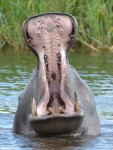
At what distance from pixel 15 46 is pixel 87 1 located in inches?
61.0

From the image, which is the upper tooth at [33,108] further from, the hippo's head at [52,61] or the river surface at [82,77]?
the river surface at [82,77]

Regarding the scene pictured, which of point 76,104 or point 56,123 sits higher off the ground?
point 76,104

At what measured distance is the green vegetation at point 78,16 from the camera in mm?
13977

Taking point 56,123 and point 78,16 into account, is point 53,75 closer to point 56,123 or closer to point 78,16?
point 56,123

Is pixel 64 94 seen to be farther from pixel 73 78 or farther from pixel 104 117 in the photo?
pixel 104 117

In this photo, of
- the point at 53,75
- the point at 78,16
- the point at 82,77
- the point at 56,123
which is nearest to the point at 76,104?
the point at 56,123

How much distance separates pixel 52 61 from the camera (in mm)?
6504

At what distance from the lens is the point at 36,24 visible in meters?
6.43

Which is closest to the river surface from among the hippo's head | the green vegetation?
the hippo's head

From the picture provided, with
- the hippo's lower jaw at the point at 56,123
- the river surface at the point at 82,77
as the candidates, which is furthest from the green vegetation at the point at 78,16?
the hippo's lower jaw at the point at 56,123

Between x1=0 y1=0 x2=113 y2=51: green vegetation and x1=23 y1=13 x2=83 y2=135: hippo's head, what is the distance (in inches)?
291

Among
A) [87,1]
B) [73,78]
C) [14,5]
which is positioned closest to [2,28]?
[14,5]

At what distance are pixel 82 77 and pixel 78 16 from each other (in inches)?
141

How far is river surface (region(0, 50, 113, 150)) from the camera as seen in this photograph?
6.70m
